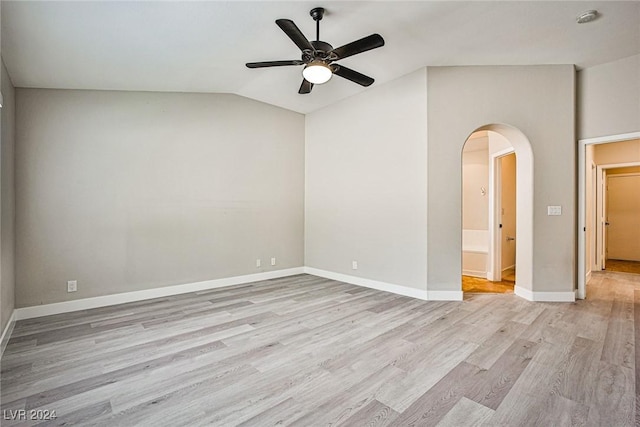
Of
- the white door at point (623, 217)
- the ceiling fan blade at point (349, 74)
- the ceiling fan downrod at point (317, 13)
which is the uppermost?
the ceiling fan downrod at point (317, 13)

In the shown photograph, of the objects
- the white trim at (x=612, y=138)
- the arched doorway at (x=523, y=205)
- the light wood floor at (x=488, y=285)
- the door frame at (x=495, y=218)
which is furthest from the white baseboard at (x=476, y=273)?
the white trim at (x=612, y=138)

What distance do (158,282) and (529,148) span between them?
5309mm

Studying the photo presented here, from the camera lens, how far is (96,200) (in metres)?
3.88

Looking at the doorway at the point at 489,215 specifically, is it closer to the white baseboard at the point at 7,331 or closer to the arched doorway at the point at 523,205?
the arched doorway at the point at 523,205

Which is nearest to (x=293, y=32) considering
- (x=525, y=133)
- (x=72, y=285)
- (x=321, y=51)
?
(x=321, y=51)

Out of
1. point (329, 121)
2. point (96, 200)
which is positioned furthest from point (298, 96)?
point (96, 200)

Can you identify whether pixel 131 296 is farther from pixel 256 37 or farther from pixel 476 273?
pixel 476 273

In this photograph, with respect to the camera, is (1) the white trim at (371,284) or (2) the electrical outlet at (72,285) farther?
(1) the white trim at (371,284)

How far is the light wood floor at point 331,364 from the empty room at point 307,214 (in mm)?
21

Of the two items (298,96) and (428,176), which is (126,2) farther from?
(428,176)

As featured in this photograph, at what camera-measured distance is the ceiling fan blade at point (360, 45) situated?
8.27 feet

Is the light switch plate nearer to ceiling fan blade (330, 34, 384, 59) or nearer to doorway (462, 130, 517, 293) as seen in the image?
doorway (462, 130, 517, 293)

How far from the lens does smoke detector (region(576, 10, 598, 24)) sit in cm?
284

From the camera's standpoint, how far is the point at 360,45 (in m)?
2.61
